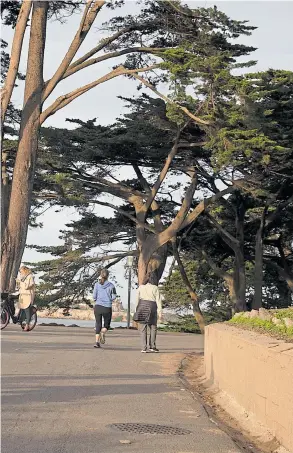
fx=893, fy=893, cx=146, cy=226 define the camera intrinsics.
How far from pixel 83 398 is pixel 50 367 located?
3.23 m

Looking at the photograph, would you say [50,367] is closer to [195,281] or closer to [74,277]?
[74,277]

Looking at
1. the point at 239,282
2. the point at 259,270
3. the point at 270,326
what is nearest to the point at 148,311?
the point at 270,326

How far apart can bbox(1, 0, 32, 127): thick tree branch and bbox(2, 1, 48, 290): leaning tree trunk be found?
0.48 meters

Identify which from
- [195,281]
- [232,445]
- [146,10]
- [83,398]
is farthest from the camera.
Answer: [195,281]

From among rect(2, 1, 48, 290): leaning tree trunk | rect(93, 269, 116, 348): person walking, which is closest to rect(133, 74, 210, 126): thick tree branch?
rect(2, 1, 48, 290): leaning tree trunk

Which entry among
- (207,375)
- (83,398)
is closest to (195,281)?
Answer: (207,375)

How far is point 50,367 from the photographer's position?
44.7 feet

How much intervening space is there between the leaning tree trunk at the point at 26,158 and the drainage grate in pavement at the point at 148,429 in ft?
55.5

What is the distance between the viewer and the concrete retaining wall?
7934mm

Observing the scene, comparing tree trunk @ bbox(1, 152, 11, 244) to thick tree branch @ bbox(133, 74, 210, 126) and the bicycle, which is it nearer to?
the bicycle

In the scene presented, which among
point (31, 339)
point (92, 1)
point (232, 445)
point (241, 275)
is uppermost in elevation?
point (92, 1)

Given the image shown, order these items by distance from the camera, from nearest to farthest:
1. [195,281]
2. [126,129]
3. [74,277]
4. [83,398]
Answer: [83,398]
[126,129]
[74,277]
[195,281]

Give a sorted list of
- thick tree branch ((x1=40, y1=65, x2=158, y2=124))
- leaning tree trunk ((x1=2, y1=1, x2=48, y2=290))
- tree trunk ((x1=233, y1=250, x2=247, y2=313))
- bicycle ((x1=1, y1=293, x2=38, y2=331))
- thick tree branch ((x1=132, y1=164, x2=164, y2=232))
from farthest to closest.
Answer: tree trunk ((x1=233, y1=250, x2=247, y2=313)) < thick tree branch ((x1=132, y1=164, x2=164, y2=232)) < thick tree branch ((x1=40, y1=65, x2=158, y2=124)) < leaning tree trunk ((x1=2, y1=1, x2=48, y2=290)) < bicycle ((x1=1, y1=293, x2=38, y2=331))

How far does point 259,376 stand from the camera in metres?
9.09
